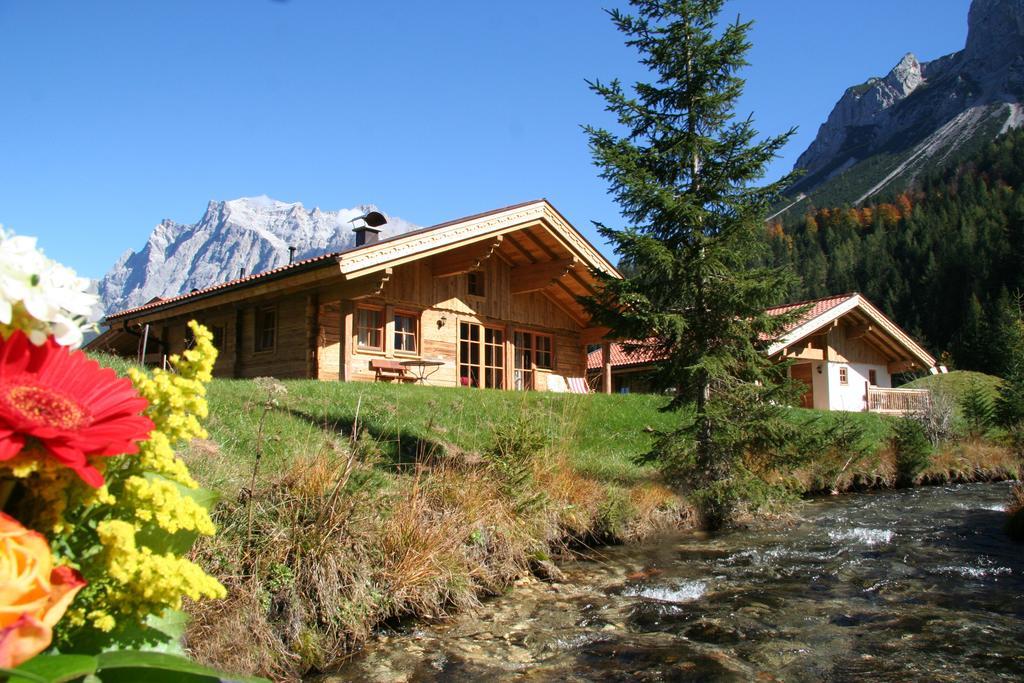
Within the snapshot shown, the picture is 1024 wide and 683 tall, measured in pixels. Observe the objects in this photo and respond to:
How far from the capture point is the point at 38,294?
0.92 metres

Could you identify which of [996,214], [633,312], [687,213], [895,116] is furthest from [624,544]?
[895,116]

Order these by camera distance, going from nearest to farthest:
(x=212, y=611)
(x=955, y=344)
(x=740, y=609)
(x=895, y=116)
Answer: (x=212, y=611)
(x=740, y=609)
(x=955, y=344)
(x=895, y=116)

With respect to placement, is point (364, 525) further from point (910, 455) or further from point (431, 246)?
point (910, 455)

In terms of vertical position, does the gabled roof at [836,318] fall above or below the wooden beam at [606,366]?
above

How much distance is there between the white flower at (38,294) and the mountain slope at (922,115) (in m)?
102

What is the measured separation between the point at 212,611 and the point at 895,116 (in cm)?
16153

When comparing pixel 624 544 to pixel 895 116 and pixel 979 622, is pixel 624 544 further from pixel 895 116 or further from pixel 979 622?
pixel 895 116

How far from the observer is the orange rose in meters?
0.83

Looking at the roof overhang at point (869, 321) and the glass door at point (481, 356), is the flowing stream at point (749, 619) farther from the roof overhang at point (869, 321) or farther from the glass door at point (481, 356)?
the roof overhang at point (869, 321)

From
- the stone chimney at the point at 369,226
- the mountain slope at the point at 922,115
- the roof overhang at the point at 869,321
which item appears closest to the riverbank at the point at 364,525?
the stone chimney at the point at 369,226

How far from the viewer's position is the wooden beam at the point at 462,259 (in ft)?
55.1

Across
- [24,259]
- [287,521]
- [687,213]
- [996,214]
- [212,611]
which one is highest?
[996,214]

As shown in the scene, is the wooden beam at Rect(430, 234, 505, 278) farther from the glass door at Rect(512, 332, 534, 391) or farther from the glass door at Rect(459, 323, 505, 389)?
the glass door at Rect(512, 332, 534, 391)

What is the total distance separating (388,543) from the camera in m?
5.39
